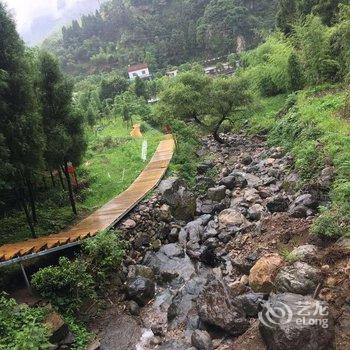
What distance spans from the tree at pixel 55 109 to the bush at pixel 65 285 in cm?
453

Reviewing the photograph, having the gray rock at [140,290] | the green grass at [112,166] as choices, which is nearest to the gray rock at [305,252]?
the gray rock at [140,290]

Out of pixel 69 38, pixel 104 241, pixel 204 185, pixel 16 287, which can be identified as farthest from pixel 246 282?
pixel 69 38

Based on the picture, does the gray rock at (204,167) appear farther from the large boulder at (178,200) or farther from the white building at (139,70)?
the white building at (139,70)

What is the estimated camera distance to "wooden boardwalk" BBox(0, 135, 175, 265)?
9.72 m

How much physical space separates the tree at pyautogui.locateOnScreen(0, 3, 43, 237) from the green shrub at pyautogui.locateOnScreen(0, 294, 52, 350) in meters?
4.21

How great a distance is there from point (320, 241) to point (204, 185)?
9451 millimetres

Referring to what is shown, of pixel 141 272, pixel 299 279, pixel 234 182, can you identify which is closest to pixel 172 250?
pixel 141 272

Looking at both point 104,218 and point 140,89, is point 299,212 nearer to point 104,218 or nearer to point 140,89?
point 104,218

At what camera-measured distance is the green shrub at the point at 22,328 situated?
717cm

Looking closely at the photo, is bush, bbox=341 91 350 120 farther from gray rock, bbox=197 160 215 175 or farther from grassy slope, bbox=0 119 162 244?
grassy slope, bbox=0 119 162 244

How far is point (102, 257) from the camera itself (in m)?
11.0

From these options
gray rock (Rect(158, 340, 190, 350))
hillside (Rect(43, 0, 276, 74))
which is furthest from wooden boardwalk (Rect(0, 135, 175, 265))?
hillside (Rect(43, 0, 276, 74))

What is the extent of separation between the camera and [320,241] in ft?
32.1

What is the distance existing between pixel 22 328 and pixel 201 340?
12.3 ft
